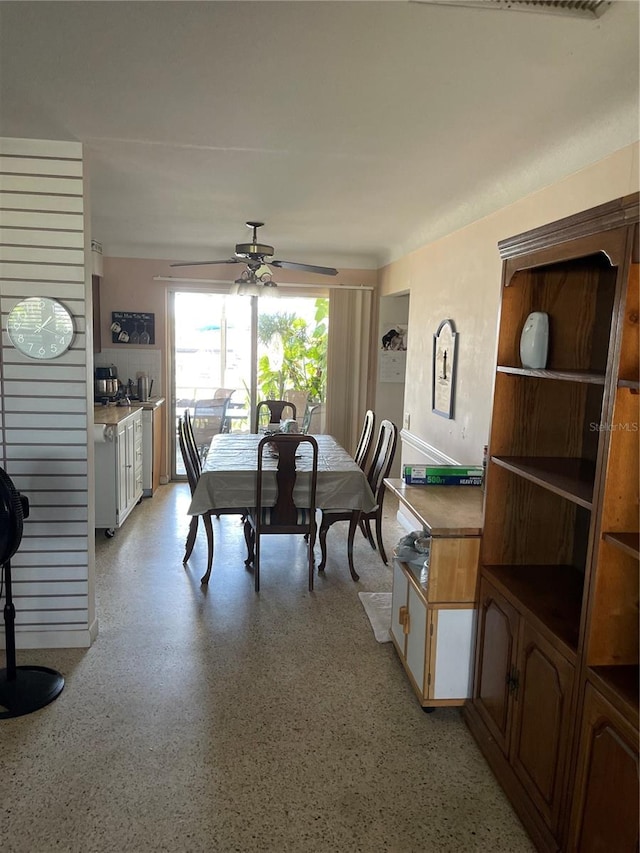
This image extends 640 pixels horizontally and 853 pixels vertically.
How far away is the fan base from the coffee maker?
3.19 m

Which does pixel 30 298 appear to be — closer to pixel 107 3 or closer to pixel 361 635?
pixel 107 3

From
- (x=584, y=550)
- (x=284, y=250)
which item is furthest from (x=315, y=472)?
(x=284, y=250)

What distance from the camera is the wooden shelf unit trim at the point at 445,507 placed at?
7.72 ft

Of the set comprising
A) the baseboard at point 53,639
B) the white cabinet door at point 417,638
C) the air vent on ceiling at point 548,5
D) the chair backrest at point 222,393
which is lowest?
the baseboard at point 53,639

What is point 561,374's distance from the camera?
5.87ft

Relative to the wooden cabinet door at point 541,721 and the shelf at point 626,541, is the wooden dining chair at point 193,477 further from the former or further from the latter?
the shelf at point 626,541

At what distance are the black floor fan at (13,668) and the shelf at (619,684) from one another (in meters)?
2.14

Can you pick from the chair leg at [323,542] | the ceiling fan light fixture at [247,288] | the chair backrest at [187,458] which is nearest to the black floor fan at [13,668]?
the chair backrest at [187,458]

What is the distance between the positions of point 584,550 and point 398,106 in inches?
72.9

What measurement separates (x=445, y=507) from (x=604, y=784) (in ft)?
4.13

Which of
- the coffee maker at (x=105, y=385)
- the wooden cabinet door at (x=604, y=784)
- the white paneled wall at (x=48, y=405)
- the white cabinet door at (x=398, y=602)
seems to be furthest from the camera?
the coffee maker at (x=105, y=385)

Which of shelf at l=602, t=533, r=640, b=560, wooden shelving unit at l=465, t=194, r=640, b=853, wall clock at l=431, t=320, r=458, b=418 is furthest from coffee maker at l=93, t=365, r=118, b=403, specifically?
shelf at l=602, t=533, r=640, b=560

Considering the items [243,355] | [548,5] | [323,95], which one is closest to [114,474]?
[243,355]

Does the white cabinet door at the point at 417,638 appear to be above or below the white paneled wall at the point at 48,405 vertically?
below
